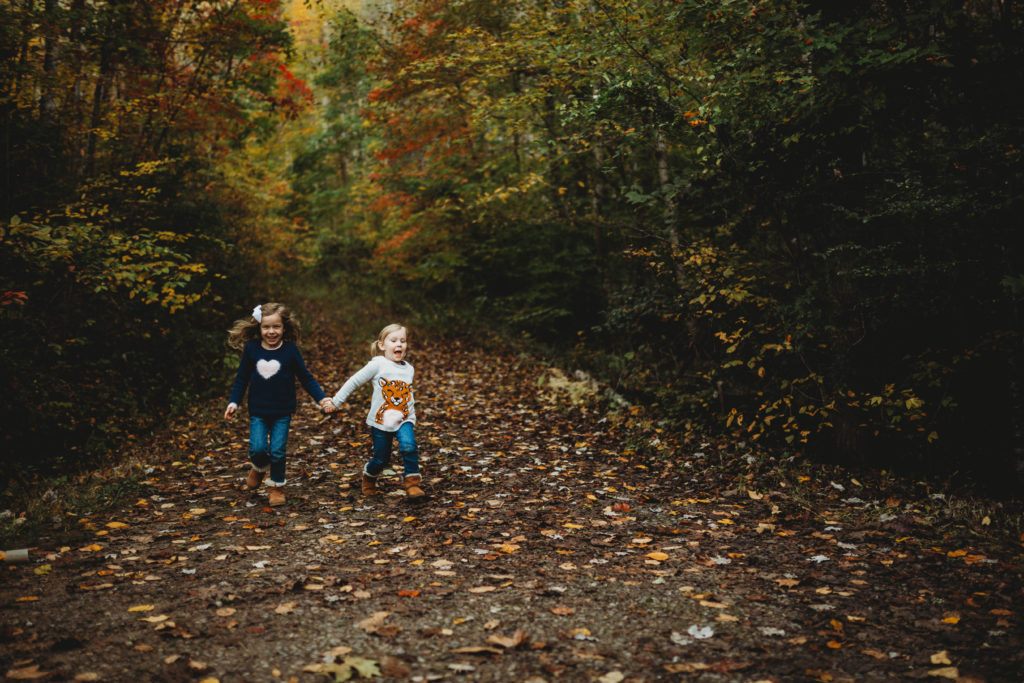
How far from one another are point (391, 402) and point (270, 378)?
1.20 metres

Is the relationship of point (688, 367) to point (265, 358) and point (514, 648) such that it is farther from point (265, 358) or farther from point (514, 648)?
point (514, 648)

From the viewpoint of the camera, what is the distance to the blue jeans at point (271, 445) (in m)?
6.14

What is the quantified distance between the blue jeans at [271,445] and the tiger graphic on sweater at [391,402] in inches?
36.1

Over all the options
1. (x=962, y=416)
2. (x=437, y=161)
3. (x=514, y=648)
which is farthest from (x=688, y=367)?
(x=437, y=161)

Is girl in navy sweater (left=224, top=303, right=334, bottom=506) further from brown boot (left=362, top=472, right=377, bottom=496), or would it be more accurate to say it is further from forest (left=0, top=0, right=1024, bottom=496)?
forest (left=0, top=0, right=1024, bottom=496)

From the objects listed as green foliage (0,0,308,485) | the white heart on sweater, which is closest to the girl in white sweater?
the white heart on sweater

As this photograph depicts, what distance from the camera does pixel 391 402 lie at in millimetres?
6152

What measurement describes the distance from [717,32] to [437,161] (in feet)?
34.0

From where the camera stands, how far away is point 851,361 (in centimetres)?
712

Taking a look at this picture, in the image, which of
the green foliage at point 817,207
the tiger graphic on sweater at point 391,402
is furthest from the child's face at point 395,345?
the green foliage at point 817,207

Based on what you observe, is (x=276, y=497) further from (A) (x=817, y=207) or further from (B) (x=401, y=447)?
(A) (x=817, y=207)

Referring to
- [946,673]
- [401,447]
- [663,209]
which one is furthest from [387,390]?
[663,209]

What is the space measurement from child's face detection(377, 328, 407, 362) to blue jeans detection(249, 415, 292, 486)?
3.83 ft

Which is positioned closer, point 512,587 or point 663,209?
point 512,587
